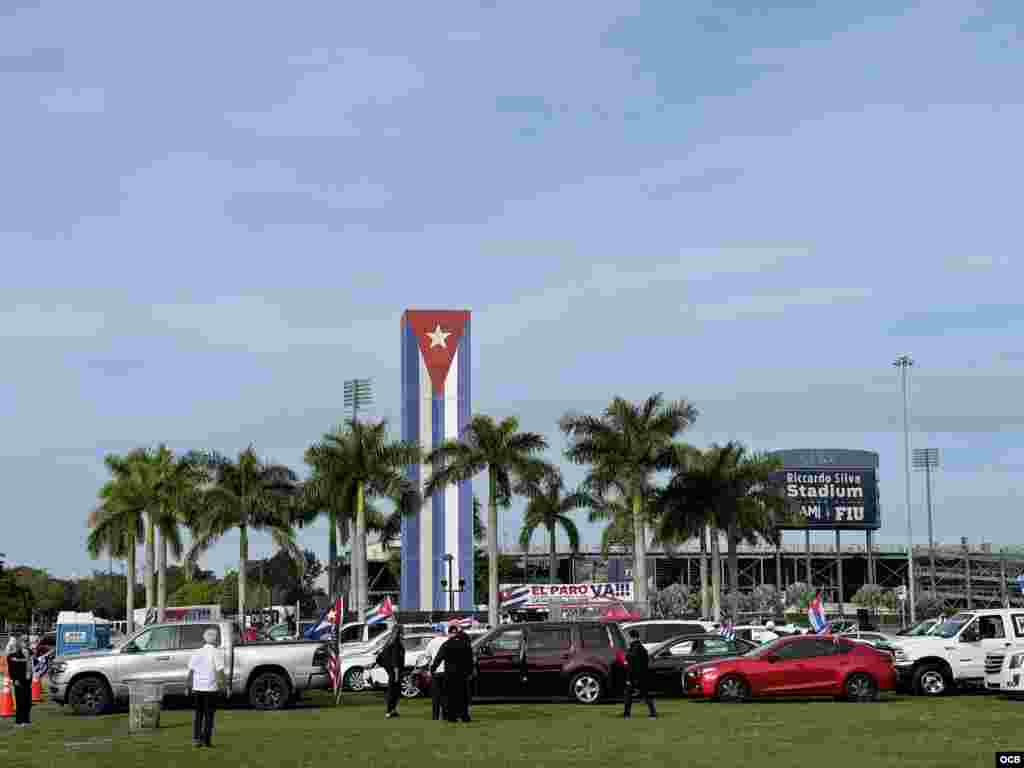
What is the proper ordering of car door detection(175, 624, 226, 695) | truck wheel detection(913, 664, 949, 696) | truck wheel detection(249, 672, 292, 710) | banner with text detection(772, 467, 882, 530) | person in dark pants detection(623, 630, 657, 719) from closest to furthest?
person in dark pants detection(623, 630, 657, 719)
car door detection(175, 624, 226, 695)
truck wheel detection(249, 672, 292, 710)
truck wheel detection(913, 664, 949, 696)
banner with text detection(772, 467, 882, 530)

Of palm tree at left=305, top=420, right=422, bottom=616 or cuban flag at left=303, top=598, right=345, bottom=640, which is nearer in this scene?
cuban flag at left=303, top=598, right=345, bottom=640

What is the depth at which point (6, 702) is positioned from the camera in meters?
29.5

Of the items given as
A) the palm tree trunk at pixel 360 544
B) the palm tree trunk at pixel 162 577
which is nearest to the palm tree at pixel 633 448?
the palm tree trunk at pixel 360 544

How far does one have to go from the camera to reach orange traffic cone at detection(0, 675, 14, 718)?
1152 inches

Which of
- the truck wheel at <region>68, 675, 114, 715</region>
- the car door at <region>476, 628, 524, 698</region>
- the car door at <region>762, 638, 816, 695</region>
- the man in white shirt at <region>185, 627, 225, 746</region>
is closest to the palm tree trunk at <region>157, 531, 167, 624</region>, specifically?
the truck wheel at <region>68, 675, 114, 715</region>

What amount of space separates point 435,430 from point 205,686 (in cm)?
6765

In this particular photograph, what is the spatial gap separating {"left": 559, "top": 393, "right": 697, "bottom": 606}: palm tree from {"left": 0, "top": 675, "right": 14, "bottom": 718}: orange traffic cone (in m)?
34.3

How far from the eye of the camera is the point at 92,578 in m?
197

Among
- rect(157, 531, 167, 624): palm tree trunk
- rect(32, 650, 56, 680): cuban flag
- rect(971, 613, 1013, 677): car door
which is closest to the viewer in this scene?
rect(971, 613, 1013, 677): car door

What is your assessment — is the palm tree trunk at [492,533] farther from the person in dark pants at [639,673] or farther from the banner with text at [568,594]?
the person in dark pants at [639,673]

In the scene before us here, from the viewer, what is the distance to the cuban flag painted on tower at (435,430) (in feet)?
289

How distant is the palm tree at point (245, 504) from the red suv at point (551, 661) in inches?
1572

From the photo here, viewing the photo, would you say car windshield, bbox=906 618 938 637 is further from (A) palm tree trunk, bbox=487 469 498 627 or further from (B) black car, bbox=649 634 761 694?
(A) palm tree trunk, bbox=487 469 498 627

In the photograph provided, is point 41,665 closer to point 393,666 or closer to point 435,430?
point 393,666
